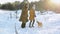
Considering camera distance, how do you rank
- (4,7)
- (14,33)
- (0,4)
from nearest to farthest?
1. (14,33)
2. (0,4)
3. (4,7)

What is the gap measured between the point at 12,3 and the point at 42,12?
293 centimetres

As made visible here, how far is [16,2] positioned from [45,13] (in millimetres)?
2945

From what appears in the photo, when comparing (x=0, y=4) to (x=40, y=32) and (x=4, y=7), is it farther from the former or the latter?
(x=40, y=32)

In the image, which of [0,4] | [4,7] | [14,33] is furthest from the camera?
[4,7]

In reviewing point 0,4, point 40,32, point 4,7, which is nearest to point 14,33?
point 40,32

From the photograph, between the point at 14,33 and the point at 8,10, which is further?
the point at 8,10

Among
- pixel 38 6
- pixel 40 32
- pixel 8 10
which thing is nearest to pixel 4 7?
pixel 8 10

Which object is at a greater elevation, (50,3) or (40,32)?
(50,3)

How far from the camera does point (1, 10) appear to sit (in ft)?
78.5

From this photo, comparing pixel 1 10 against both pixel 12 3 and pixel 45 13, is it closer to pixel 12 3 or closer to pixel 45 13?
pixel 12 3

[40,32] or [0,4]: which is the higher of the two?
[0,4]

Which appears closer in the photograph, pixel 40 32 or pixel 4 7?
pixel 40 32

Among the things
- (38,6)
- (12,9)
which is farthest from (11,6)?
(38,6)

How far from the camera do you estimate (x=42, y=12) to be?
75.4ft
